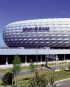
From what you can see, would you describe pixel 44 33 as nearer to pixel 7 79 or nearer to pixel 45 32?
pixel 45 32

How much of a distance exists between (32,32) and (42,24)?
239 inches

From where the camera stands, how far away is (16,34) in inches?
4530

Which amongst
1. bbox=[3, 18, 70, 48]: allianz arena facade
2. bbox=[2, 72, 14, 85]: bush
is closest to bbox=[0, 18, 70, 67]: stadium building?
bbox=[3, 18, 70, 48]: allianz arena facade

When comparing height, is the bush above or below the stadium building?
below

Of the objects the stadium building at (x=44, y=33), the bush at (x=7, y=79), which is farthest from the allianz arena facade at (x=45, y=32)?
the bush at (x=7, y=79)

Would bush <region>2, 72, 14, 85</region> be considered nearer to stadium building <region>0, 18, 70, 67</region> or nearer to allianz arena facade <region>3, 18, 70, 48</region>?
stadium building <region>0, 18, 70, 67</region>

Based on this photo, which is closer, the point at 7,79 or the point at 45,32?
the point at 7,79

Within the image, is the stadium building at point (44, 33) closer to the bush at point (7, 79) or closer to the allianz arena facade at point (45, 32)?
the allianz arena facade at point (45, 32)

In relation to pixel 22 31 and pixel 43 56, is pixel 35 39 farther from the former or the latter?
pixel 43 56

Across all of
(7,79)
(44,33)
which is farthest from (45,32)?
(7,79)

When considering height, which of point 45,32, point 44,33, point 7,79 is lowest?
point 7,79

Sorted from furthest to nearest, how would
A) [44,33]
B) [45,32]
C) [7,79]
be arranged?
[45,32], [44,33], [7,79]

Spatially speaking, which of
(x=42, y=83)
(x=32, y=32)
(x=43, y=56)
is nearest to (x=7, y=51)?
(x=43, y=56)

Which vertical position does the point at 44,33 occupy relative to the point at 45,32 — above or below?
below
